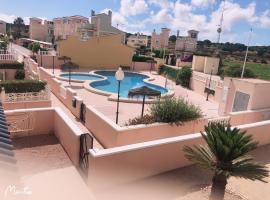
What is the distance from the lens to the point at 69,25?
6078 centimetres

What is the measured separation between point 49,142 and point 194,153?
569 centimetres

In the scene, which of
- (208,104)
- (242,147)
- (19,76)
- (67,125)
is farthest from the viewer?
→ (19,76)

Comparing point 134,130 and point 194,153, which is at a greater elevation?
point 194,153

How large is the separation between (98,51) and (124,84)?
8.70 meters

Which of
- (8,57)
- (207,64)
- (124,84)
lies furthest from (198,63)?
(8,57)

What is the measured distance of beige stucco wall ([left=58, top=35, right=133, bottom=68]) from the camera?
31.5m

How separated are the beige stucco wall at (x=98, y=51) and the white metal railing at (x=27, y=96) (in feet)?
61.2

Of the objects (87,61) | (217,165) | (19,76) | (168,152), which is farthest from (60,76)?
(217,165)

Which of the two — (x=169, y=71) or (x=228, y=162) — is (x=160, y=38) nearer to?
(x=169, y=71)

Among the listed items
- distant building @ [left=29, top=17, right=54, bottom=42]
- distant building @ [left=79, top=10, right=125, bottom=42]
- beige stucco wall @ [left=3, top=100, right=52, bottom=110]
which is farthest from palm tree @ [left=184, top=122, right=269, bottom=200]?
distant building @ [left=29, top=17, right=54, bottom=42]

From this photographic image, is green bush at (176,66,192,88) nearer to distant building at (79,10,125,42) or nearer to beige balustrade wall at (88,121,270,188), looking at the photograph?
beige balustrade wall at (88,121,270,188)

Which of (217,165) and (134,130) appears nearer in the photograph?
(217,165)

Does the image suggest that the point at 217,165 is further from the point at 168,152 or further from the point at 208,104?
the point at 208,104

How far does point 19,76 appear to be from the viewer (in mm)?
22219
